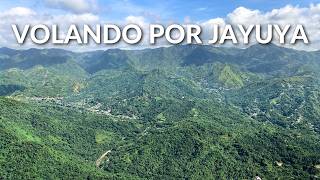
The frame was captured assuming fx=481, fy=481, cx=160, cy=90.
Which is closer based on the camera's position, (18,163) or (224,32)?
(224,32)

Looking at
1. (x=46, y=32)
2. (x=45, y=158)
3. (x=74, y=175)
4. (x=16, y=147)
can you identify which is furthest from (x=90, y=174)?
(x=46, y=32)

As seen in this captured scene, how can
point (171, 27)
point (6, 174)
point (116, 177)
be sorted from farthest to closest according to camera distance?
1. point (116, 177)
2. point (6, 174)
3. point (171, 27)

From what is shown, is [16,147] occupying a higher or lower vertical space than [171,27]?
lower

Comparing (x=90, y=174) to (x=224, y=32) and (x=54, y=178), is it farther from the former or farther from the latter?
(x=224, y=32)

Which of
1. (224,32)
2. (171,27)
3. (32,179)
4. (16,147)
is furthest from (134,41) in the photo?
(16,147)

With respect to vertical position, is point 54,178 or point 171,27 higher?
point 171,27

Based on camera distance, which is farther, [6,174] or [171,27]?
[6,174]

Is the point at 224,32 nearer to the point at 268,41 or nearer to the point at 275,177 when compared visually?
the point at 268,41

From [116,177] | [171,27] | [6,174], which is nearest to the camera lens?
[171,27]

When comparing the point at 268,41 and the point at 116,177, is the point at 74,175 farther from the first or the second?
the point at 268,41
